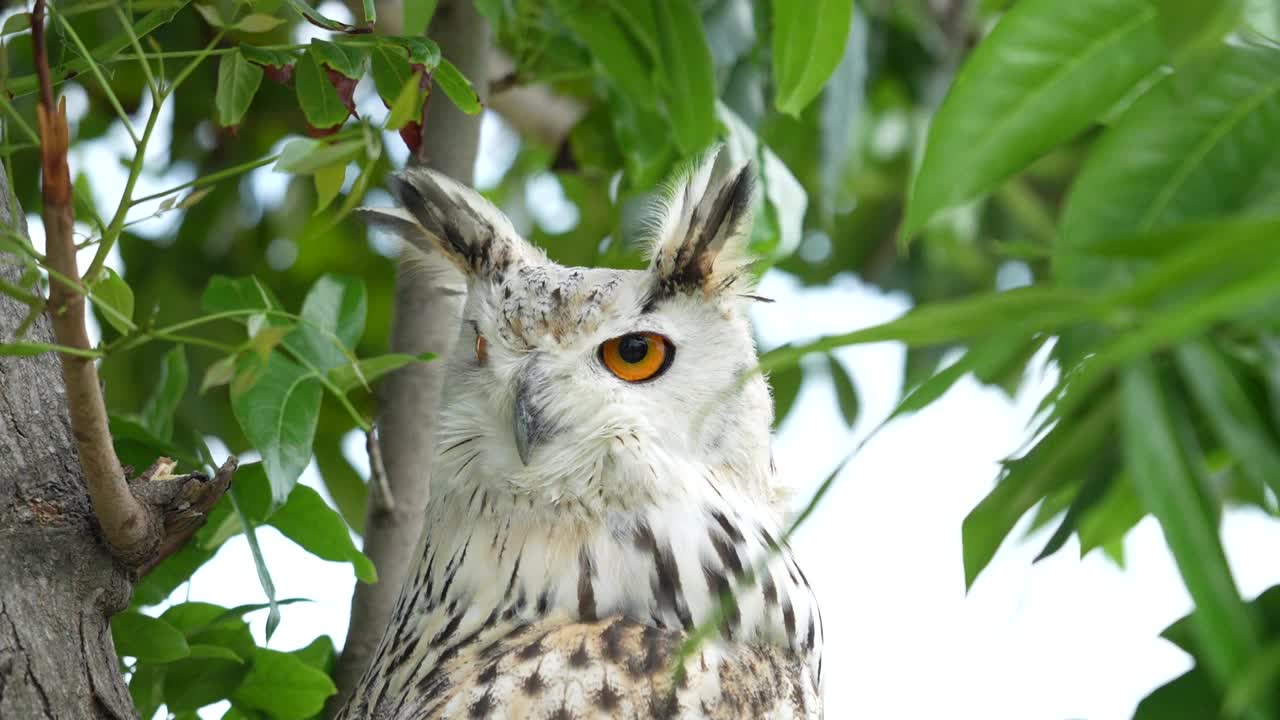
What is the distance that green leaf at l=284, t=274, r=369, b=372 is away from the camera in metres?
1.91

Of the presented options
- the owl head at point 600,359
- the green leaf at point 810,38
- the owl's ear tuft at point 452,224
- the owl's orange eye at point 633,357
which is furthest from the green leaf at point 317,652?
the green leaf at point 810,38

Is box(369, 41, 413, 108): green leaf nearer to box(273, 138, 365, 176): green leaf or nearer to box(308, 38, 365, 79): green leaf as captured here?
box(308, 38, 365, 79): green leaf

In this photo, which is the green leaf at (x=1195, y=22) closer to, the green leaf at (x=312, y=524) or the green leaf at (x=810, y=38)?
the green leaf at (x=810, y=38)

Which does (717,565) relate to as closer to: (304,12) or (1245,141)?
(304,12)

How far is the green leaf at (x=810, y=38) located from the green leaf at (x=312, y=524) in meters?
0.90

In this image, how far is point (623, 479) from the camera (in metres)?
2.25

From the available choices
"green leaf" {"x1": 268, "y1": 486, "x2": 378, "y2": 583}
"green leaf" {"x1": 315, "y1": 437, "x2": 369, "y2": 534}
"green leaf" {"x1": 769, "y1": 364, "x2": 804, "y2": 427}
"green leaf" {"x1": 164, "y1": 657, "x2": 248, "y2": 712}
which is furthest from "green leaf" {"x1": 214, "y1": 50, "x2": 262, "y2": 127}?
"green leaf" {"x1": 769, "y1": 364, "x2": 804, "y2": 427}

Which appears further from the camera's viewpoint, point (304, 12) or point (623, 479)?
point (623, 479)

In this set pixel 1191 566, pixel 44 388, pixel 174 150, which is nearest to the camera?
pixel 1191 566

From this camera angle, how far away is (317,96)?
168 cm

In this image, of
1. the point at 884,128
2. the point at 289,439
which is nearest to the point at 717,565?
the point at 289,439

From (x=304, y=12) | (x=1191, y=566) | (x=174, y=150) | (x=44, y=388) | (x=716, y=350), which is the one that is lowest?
(x=1191, y=566)

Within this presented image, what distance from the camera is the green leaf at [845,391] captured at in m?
3.40

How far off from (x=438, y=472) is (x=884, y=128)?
9.39 ft
